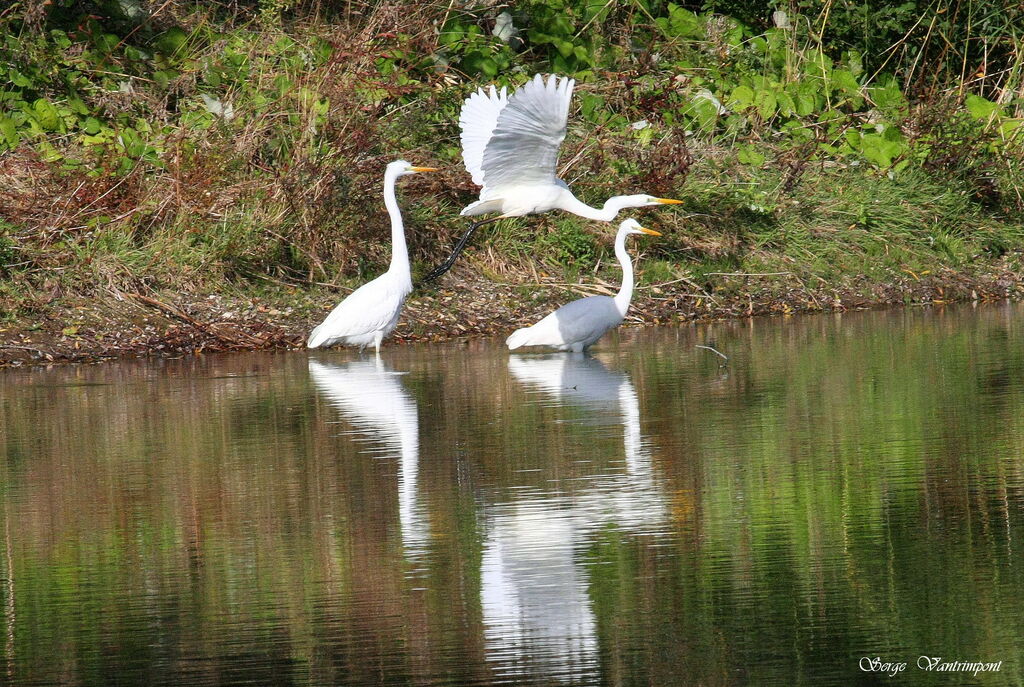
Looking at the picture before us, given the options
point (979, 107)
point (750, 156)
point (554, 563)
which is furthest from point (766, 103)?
point (554, 563)

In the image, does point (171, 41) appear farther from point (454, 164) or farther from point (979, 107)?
point (979, 107)

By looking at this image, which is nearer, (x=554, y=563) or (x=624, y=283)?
(x=554, y=563)

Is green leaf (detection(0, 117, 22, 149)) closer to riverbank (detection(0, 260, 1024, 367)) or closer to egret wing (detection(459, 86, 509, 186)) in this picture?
riverbank (detection(0, 260, 1024, 367))

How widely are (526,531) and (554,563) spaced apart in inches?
20.0

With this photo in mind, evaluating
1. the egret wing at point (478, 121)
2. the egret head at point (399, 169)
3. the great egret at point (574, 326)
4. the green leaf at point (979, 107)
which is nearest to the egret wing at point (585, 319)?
the great egret at point (574, 326)

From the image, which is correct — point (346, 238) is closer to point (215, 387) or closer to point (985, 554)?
point (215, 387)

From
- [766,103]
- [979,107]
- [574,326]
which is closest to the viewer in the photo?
[574,326]

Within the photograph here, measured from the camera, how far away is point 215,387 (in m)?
11.0

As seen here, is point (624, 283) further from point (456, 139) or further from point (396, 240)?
point (456, 139)

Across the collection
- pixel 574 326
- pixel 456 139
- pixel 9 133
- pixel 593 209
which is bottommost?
pixel 574 326

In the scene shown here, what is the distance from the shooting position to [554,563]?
5.30 m

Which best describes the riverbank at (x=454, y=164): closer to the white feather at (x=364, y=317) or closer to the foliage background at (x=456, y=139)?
the foliage background at (x=456, y=139)

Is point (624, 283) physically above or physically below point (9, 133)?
below

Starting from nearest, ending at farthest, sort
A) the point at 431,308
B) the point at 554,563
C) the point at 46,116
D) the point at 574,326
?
the point at 554,563, the point at 574,326, the point at 431,308, the point at 46,116
